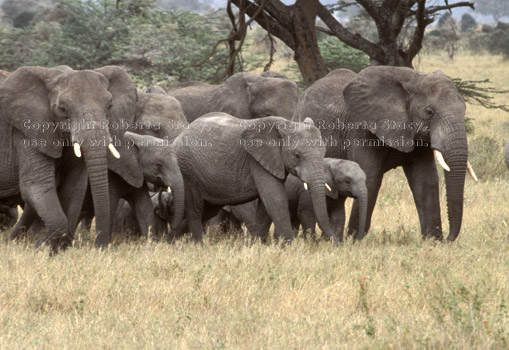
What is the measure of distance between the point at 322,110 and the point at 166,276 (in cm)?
392

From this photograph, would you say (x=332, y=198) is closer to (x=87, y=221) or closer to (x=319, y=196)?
(x=319, y=196)

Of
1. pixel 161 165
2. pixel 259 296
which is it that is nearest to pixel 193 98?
pixel 161 165

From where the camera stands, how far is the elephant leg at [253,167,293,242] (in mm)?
8664

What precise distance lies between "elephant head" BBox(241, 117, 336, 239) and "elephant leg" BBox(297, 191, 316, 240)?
30.1 inches

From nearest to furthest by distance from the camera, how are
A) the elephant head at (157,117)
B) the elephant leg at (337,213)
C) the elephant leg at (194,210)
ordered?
the elephant leg at (337,213), the elephant leg at (194,210), the elephant head at (157,117)

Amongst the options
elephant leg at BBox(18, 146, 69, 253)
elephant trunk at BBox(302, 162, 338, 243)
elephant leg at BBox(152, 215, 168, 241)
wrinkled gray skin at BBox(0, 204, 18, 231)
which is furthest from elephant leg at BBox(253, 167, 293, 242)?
wrinkled gray skin at BBox(0, 204, 18, 231)

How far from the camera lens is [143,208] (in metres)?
9.48

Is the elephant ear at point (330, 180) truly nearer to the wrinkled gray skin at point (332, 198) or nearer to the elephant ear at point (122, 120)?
the wrinkled gray skin at point (332, 198)

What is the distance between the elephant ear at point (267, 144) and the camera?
8.72m

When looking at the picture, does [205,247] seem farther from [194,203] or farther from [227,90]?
[227,90]

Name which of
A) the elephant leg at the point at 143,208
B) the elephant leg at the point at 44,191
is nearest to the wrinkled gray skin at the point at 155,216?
the elephant leg at the point at 143,208

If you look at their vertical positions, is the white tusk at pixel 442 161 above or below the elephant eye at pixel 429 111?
below

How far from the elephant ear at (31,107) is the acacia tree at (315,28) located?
620 cm

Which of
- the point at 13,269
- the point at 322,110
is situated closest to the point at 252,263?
the point at 13,269
